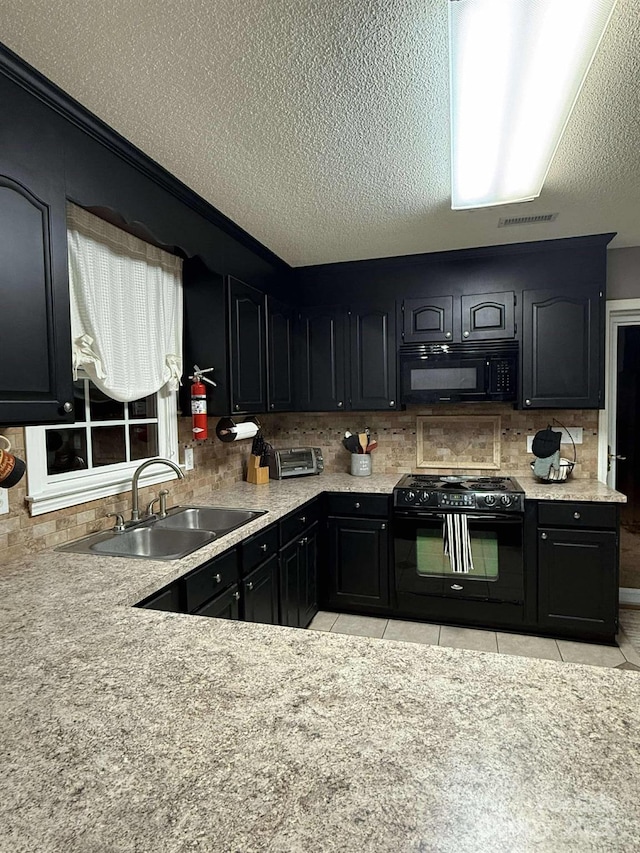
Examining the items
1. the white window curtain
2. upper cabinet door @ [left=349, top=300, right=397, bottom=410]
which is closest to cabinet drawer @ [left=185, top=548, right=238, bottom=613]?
the white window curtain

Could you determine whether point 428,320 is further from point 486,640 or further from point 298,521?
point 486,640

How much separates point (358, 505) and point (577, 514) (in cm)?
132

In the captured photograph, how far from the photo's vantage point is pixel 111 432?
7.88 feet

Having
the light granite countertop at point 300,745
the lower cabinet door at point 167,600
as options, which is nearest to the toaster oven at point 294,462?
the lower cabinet door at point 167,600

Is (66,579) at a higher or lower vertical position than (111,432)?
lower

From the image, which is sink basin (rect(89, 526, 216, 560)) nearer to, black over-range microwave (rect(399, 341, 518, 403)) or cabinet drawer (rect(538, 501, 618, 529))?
black over-range microwave (rect(399, 341, 518, 403))

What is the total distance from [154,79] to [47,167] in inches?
16.7

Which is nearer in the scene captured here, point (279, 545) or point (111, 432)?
point (111, 432)

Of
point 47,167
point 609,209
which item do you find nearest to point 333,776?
point 47,167

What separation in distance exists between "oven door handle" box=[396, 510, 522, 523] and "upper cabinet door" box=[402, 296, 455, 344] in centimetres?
120

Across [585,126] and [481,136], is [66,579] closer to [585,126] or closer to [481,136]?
[481,136]

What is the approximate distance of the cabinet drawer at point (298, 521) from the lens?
2.66 m

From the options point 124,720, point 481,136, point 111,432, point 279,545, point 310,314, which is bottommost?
point 279,545

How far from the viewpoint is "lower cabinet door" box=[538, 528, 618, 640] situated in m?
2.84
